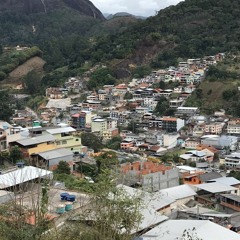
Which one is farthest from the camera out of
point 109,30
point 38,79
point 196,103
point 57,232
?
point 109,30

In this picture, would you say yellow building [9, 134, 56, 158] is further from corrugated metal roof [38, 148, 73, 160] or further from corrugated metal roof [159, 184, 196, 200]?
corrugated metal roof [159, 184, 196, 200]

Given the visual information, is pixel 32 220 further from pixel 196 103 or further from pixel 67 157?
pixel 196 103

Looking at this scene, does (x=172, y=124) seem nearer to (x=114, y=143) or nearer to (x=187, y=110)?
(x=187, y=110)

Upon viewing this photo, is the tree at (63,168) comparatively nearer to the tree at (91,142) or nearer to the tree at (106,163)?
the tree at (106,163)

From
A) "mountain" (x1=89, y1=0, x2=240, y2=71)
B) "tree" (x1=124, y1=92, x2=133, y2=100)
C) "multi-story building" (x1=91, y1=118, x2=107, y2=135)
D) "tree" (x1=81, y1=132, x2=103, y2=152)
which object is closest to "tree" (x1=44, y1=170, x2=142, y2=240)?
"tree" (x1=81, y1=132, x2=103, y2=152)

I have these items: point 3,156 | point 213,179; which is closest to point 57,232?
point 3,156

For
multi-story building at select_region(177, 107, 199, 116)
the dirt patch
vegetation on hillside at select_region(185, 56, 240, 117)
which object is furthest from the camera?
the dirt patch

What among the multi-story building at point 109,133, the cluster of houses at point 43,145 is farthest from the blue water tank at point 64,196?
the multi-story building at point 109,133

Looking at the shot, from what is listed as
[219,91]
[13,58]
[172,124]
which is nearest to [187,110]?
[172,124]
